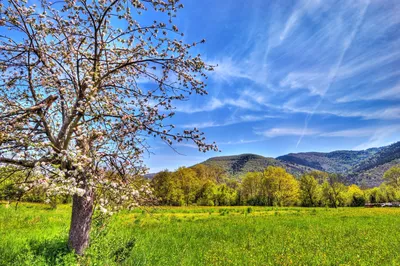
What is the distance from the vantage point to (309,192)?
70500mm

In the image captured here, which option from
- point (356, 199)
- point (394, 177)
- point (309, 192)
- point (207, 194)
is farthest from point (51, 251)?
point (394, 177)

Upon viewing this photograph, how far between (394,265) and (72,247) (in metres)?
11.7

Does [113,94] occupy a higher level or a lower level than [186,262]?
higher

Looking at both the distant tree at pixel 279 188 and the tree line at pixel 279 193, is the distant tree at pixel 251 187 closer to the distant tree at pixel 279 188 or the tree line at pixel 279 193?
the tree line at pixel 279 193

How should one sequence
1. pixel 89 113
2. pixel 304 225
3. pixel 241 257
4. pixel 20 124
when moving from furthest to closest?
pixel 304 225, pixel 241 257, pixel 89 113, pixel 20 124

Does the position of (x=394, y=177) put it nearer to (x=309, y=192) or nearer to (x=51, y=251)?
(x=309, y=192)

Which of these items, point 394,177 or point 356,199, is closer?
point 356,199

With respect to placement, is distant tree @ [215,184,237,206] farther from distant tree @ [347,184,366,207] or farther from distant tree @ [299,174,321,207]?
distant tree @ [347,184,366,207]

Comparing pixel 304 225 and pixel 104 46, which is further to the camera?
pixel 304 225

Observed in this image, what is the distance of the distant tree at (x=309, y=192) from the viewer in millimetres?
70062

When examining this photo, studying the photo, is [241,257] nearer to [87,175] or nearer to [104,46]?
[87,175]

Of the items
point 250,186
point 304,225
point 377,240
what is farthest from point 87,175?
point 250,186

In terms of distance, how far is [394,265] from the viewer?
892 cm

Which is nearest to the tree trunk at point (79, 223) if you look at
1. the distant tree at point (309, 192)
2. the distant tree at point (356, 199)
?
the distant tree at point (309, 192)
